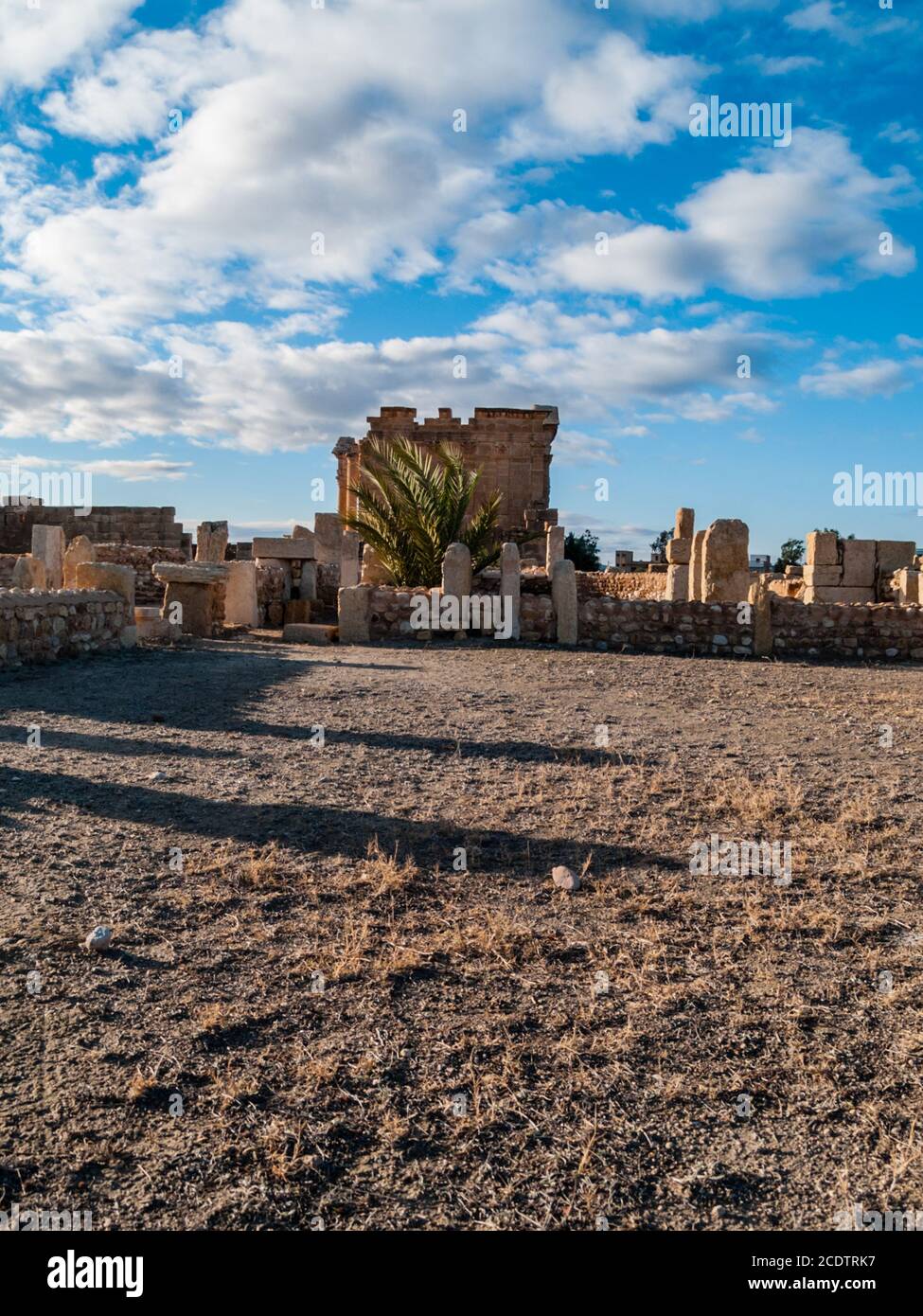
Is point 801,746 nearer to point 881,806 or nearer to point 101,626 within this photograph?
point 881,806

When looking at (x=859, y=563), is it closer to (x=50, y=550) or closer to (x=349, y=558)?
(x=349, y=558)

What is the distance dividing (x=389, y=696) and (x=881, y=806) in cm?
473

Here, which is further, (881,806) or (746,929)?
(881,806)

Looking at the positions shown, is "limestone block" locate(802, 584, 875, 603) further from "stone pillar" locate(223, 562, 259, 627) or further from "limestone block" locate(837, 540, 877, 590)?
"stone pillar" locate(223, 562, 259, 627)

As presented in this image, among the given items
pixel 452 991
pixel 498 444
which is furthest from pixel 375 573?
pixel 452 991

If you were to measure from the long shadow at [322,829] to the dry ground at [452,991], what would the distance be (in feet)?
0.08

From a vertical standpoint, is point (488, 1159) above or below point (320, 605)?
below

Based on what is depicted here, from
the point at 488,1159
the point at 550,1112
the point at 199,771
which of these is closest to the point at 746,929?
the point at 550,1112

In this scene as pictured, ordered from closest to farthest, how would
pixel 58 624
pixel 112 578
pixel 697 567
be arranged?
pixel 58 624
pixel 112 578
pixel 697 567

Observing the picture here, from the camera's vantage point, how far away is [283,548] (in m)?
19.3

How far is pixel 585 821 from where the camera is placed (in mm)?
5090

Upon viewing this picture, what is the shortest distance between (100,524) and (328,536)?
7217mm

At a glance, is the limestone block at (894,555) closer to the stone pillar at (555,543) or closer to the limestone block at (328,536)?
the stone pillar at (555,543)

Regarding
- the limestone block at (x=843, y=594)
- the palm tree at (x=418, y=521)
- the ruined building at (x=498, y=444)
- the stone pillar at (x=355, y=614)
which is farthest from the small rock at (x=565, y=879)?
the ruined building at (x=498, y=444)
